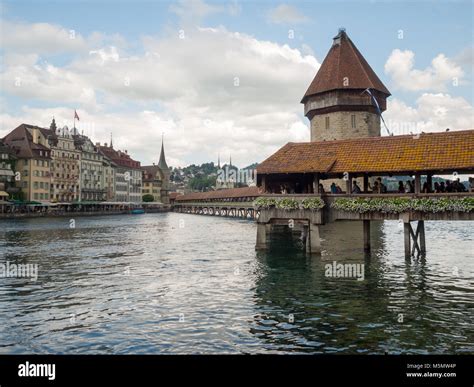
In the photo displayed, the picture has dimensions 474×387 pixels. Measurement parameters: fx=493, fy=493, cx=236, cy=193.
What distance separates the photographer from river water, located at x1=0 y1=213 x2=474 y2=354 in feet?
36.7

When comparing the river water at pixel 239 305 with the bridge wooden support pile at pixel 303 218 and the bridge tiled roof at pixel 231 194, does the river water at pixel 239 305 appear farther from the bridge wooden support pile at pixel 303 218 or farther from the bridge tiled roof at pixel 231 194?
the bridge tiled roof at pixel 231 194

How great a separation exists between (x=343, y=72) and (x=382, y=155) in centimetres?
3658

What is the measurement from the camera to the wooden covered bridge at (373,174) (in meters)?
22.0

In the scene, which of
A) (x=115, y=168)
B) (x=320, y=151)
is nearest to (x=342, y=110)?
(x=320, y=151)

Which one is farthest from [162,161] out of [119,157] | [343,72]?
[343,72]

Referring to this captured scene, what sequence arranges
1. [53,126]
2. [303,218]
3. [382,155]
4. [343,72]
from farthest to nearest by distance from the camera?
[53,126] < [343,72] < [303,218] < [382,155]

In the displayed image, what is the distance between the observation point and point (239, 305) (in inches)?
599

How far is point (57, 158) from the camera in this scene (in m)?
100

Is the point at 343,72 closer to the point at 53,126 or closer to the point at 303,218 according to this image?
the point at 303,218

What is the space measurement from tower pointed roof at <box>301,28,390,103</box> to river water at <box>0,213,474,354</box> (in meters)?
32.5

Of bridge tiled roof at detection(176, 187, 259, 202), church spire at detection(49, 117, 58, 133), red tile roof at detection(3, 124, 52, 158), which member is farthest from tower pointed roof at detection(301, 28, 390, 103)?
church spire at detection(49, 117, 58, 133)

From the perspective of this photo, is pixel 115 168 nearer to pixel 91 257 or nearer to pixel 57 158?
pixel 57 158

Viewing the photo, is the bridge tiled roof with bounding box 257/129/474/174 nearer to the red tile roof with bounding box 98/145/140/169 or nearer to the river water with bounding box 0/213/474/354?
the river water with bounding box 0/213/474/354
